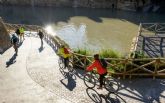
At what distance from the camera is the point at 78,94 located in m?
15.9

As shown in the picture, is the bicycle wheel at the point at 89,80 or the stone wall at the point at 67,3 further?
the stone wall at the point at 67,3

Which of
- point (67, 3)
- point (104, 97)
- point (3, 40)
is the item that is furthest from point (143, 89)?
point (67, 3)

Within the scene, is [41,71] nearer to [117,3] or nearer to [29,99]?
[29,99]

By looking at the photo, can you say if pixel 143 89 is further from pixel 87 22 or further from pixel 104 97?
pixel 87 22

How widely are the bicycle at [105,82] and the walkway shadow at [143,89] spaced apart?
1.24 ft

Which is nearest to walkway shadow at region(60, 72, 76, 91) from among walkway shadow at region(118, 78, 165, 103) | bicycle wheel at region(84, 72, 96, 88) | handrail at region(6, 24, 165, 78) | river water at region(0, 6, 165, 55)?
bicycle wheel at region(84, 72, 96, 88)

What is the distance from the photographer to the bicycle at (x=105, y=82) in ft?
53.6

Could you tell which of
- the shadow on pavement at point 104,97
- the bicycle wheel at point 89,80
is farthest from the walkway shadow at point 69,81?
the shadow on pavement at point 104,97

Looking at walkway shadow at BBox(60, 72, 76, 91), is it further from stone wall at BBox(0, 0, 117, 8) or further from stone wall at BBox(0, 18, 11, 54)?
stone wall at BBox(0, 0, 117, 8)

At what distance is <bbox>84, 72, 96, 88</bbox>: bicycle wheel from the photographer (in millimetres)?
16833

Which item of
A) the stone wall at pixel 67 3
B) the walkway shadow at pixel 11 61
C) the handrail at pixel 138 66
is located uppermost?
the stone wall at pixel 67 3

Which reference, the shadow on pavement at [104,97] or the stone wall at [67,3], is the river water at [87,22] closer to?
the stone wall at [67,3]

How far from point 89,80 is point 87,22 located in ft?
113

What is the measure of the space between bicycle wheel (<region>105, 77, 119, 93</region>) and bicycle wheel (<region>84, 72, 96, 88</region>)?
712mm
